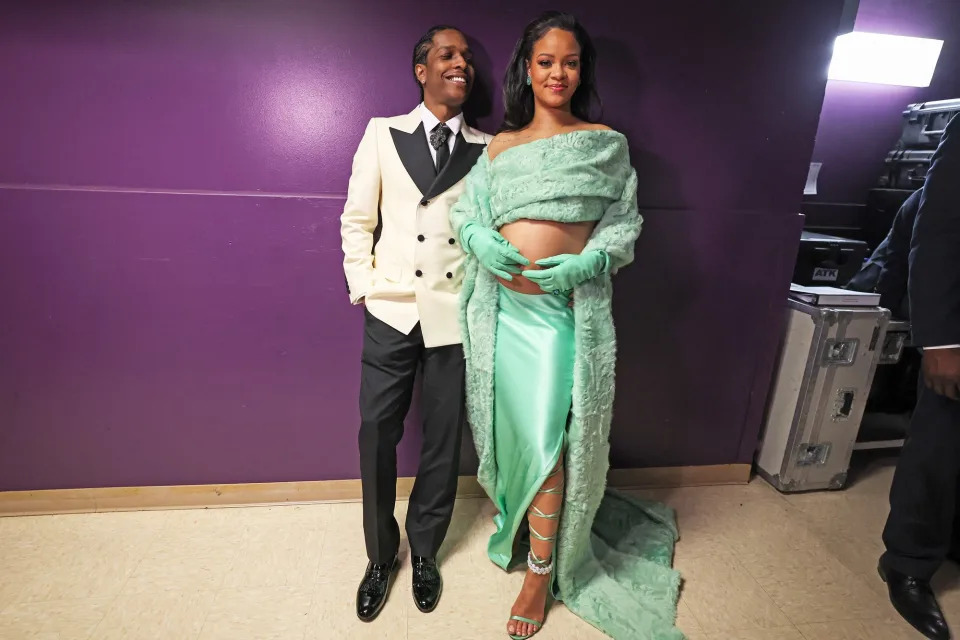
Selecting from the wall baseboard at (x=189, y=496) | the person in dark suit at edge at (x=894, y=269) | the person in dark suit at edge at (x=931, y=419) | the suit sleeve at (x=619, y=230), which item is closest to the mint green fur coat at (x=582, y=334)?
the suit sleeve at (x=619, y=230)

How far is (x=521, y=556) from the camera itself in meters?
1.90

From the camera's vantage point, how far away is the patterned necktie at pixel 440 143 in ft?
5.25

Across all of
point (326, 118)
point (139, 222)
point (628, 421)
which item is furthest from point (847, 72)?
point (139, 222)

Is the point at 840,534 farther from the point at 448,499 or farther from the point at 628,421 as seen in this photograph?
the point at 448,499

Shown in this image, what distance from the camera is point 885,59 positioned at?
266cm

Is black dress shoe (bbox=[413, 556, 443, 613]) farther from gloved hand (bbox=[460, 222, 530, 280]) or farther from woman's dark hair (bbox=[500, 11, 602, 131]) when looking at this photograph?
woman's dark hair (bbox=[500, 11, 602, 131])

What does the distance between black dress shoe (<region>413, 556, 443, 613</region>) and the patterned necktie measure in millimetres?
1299

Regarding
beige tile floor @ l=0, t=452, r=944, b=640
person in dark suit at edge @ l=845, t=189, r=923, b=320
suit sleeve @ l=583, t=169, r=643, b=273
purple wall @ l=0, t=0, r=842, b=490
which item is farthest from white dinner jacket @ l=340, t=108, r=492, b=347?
person in dark suit at edge @ l=845, t=189, r=923, b=320

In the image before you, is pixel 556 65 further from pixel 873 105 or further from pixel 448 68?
pixel 873 105

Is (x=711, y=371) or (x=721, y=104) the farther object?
(x=711, y=371)

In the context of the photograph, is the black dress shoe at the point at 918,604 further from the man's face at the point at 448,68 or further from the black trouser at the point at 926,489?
the man's face at the point at 448,68

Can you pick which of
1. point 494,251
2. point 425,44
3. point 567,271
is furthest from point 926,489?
point 425,44

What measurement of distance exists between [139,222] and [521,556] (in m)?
1.80

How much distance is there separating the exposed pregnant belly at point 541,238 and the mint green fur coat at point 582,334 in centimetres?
3
